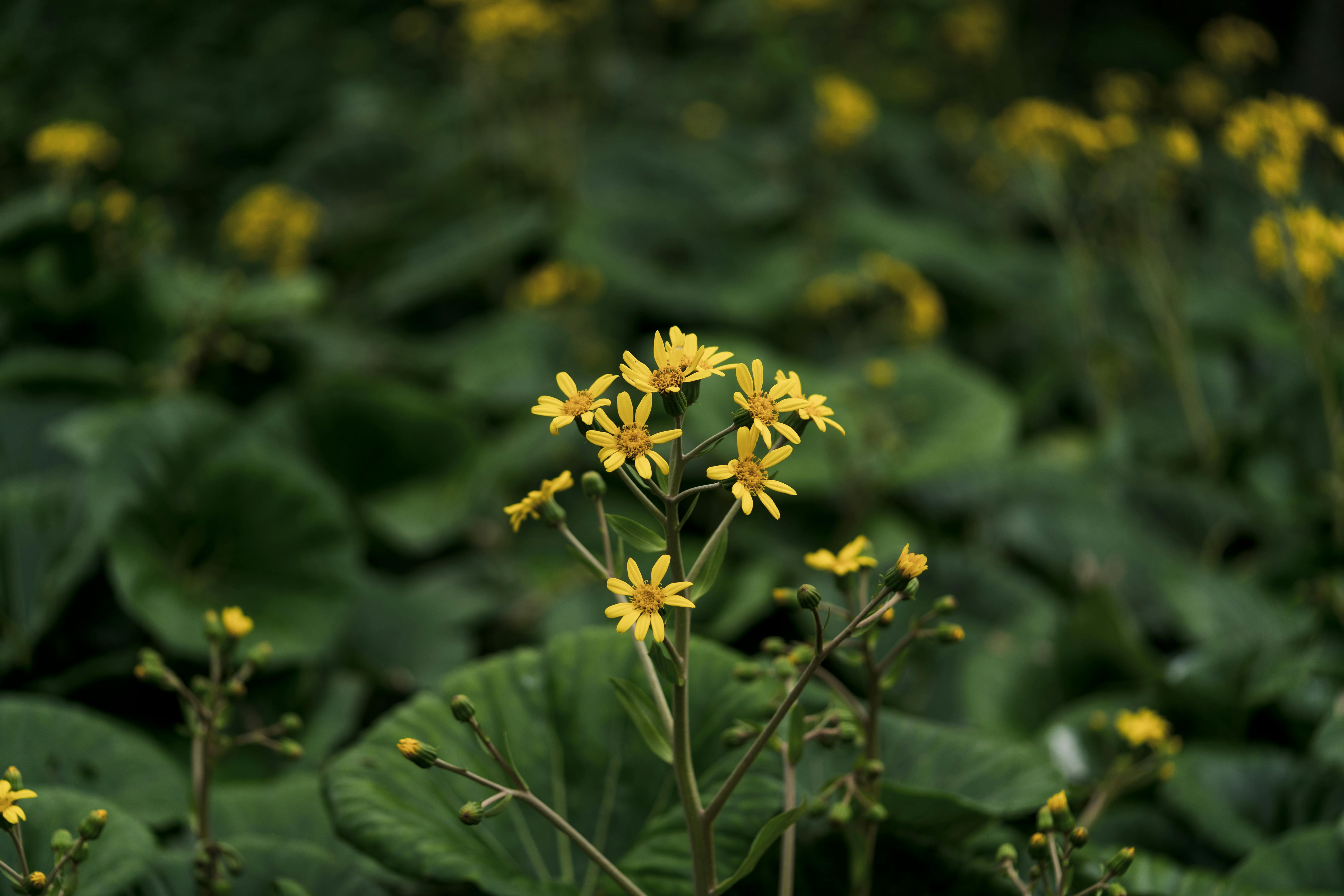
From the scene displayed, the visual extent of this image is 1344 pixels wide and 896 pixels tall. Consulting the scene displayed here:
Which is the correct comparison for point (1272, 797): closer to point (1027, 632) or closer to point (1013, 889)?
point (1027, 632)

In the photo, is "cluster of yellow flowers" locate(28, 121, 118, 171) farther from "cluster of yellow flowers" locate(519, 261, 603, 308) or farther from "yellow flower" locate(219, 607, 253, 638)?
"yellow flower" locate(219, 607, 253, 638)

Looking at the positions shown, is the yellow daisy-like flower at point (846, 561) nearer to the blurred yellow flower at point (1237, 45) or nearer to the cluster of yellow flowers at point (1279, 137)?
the cluster of yellow flowers at point (1279, 137)

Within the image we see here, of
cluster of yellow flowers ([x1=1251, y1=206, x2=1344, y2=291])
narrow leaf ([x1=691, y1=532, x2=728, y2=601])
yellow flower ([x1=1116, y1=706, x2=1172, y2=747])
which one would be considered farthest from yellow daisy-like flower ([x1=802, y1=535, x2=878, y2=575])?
cluster of yellow flowers ([x1=1251, y1=206, x2=1344, y2=291])

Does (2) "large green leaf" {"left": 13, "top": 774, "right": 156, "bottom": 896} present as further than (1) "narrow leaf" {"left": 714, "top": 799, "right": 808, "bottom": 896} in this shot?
Yes

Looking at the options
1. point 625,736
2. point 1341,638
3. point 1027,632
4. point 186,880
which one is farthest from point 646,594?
point 1341,638

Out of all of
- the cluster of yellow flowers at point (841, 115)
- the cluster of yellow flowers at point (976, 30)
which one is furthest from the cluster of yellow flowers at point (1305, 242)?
the cluster of yellow flowers at point (976, 30)

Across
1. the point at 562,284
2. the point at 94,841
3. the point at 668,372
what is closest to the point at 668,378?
the point at 668,372
